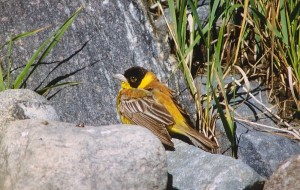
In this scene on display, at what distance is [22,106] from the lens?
7230 millimetres

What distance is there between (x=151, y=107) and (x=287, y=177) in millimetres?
2157

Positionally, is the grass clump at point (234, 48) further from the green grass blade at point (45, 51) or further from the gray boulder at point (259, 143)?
the green grass blade at point (45, 51)

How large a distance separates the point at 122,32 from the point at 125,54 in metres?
0.24

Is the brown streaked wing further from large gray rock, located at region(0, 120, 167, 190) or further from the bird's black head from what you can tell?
large gray rock, located at region(0, 120, 167, 190)

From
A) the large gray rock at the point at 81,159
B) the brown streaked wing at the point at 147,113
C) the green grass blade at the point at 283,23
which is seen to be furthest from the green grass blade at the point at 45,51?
the green grass blade at the point at 283,23

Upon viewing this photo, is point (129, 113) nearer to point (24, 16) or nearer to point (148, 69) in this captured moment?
point (148, 69)

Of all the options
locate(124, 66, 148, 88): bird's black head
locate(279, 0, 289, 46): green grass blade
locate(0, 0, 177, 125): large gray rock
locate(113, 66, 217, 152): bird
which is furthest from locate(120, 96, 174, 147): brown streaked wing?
locate(279, 0, 289, 46): green grass blade

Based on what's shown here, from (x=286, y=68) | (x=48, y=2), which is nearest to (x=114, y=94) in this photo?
(x=48, y=2)

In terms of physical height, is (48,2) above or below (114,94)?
above

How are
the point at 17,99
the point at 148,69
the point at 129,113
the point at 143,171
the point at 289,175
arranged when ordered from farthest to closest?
the point at 148,69 → the point at 129,113 → the point at 17,99 → the point at 289,175 → the point at 143,171

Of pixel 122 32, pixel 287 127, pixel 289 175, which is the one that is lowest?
pixel 287 127

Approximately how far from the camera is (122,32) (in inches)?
358

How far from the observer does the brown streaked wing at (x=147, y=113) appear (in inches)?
331

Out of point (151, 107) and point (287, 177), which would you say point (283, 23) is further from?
point (287, 177)
